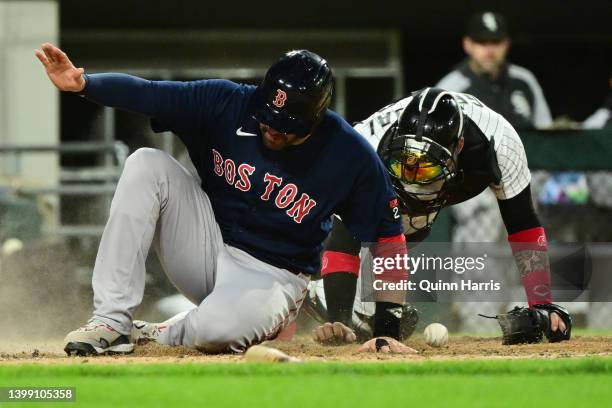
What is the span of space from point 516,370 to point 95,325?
188cm

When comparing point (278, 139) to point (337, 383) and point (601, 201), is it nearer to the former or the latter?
point (337, 383)

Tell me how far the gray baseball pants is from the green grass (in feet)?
2.28

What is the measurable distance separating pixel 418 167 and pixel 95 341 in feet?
6.24

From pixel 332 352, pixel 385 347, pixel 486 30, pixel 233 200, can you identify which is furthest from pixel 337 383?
pixel 486 30

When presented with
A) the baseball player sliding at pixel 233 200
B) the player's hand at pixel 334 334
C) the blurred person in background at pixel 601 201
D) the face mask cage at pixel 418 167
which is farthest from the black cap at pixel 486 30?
the baseball player sliding at pixel 233 200

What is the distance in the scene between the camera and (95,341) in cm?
539

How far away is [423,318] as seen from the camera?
299 inches

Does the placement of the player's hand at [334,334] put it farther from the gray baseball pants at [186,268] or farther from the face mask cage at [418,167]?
the face mask cage at [418,167]

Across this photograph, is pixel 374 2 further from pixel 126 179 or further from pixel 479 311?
pixel 126 179

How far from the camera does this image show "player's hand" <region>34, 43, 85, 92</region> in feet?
17.5

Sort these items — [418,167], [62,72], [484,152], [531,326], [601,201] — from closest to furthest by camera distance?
[62,72]
[418,167]
[531,326]
[484,152]
[601,201]

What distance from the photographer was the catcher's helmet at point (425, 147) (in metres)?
6.19

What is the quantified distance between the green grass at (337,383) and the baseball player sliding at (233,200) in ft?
2.42

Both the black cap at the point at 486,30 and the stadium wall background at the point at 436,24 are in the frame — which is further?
the stadium wall background at the point at 436,24
